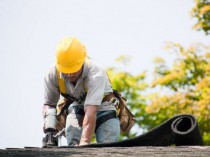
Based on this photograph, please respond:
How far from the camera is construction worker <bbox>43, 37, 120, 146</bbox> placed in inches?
202

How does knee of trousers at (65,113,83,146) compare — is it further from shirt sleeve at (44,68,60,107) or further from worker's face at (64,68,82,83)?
worker's face at (64,68,82,83)

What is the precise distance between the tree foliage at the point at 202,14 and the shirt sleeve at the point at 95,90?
42.2 ft

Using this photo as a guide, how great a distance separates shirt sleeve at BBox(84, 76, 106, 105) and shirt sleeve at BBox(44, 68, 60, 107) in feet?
1.60

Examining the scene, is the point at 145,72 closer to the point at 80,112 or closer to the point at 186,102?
the point at 186,102

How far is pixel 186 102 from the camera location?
16953 mm

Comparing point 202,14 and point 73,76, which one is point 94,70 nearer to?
point 73,76

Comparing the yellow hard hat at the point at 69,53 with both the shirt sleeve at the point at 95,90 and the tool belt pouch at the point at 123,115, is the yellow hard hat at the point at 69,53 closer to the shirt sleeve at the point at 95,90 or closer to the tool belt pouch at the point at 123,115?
the shirt sleeve at the point at 95,90

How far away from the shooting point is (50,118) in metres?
5.29

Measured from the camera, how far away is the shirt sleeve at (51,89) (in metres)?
5.41

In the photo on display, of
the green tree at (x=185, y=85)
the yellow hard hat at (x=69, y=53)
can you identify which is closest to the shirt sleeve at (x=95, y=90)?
the yellow hard hat at (x=69, y=53)

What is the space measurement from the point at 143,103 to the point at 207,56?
540cm

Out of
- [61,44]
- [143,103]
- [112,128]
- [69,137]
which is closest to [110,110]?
[112,128]

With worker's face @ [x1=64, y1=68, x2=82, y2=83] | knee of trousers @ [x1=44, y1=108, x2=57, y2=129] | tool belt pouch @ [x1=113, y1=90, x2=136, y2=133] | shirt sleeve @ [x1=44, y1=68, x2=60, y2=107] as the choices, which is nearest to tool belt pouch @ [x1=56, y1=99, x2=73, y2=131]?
shirt sleeve @ [x1=44, y1=68, x2=60, y2=107]

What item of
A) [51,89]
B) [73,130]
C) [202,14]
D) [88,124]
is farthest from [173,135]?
[202,14]
